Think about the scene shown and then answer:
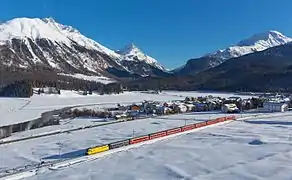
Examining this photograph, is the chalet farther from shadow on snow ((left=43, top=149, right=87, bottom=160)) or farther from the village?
shadow on snow ((left=43, top=149, right=87, bottom=160))

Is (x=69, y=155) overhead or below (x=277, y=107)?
below

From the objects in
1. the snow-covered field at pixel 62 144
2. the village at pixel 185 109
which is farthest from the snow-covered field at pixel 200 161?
the village at pixel 185 109

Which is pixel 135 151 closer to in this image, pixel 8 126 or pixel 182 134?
pixel 182 134

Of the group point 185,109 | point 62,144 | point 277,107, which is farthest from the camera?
point 185,109

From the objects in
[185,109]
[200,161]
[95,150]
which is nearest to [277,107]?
[185,109]

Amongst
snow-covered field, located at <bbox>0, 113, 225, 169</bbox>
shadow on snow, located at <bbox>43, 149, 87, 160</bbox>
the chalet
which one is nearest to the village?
the chalet

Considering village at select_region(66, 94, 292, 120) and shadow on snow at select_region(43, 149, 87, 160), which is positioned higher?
village at select_region(66, 94, 292, 120)

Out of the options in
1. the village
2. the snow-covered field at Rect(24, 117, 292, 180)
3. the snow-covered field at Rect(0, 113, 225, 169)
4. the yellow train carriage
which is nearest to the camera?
the snow-covered field at Rect(24, 117, 292, 180)

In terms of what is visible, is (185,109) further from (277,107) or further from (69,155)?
(69,155)

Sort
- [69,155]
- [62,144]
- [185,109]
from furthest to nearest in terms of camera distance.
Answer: [185,109]
[62,144]
[69,155]
